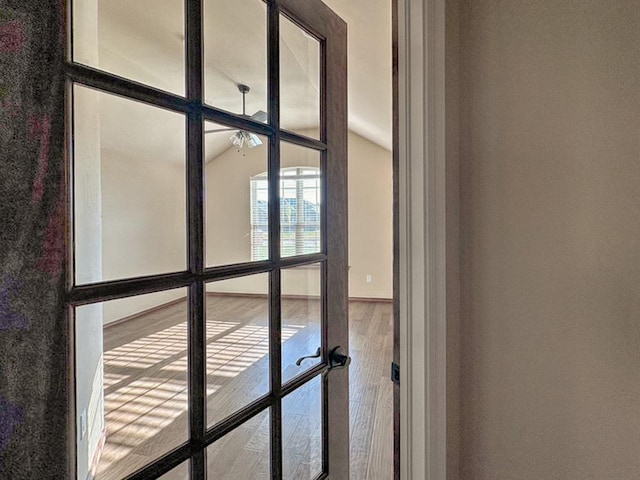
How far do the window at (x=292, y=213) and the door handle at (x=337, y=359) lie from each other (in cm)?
34

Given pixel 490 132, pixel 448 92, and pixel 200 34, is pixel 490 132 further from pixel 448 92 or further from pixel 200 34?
pixel 200 34

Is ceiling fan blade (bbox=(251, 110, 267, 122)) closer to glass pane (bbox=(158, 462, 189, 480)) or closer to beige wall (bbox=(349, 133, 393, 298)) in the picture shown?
glass pane (bbox=(158, 462, 189, 480))

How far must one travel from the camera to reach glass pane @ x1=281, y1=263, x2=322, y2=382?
1.04 meters

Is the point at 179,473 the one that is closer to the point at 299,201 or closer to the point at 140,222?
the point at 140,222

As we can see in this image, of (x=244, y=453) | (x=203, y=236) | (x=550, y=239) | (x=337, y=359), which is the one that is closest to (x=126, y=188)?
(x=203, y=236)

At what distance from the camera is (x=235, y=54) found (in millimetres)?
892

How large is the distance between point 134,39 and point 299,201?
0.58 m

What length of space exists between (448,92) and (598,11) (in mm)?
452

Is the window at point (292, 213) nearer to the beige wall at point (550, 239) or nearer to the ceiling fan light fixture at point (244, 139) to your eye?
the ceiling fan light fixture at point (244, 139)

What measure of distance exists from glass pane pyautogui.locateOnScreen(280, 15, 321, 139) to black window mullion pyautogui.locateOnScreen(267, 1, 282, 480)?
0.04 metres

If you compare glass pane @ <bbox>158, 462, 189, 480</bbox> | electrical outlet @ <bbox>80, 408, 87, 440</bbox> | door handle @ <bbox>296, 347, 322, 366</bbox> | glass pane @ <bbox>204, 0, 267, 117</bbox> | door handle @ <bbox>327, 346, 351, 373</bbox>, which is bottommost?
glass pane @ <bbox>158, 462, 189, 480</bbox>

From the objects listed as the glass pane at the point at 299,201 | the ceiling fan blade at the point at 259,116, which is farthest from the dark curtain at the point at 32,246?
the glass pane at the point at 299,201


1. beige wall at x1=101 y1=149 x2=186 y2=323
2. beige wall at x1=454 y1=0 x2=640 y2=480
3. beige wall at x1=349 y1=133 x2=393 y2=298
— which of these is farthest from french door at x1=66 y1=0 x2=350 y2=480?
beige wall at x1=349 y1=133 x2=393 y2=298

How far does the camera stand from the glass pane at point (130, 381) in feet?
1.89
